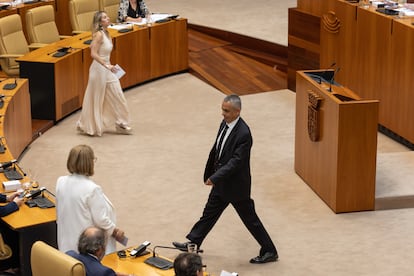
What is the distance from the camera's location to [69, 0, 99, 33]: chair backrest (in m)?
12.6

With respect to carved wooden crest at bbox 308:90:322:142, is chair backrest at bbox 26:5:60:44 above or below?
above

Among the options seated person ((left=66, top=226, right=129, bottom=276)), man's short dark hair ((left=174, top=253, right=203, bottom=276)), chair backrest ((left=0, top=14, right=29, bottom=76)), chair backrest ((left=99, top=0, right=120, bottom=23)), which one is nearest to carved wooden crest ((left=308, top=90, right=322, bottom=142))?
seated person ((left=66, top=226, right=129, bottom=276))

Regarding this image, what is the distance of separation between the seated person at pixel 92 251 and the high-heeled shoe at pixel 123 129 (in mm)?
5316

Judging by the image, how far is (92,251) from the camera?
4.94m

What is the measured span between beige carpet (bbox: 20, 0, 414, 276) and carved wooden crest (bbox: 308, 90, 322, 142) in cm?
57

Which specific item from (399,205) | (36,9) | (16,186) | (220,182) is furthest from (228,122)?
(36,9)

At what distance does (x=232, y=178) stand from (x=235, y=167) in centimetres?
14

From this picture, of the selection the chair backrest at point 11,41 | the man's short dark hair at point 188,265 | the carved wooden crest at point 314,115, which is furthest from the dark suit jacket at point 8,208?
the chair backrest at point 11,41

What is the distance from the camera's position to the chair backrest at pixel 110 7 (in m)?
13.1

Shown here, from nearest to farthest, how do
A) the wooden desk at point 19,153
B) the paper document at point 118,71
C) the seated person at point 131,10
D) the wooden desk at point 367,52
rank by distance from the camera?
the wooden desk at point 19,153
the wooden desk at point 367,52
the paper document at point 118,71
the seated person at point 131,10

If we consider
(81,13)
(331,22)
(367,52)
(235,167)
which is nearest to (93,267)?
(235,167)

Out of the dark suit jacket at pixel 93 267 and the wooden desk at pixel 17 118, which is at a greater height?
the dark suit jacket at pixel 93 267

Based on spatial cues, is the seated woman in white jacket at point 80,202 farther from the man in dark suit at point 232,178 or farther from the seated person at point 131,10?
the seated person at point 131,10

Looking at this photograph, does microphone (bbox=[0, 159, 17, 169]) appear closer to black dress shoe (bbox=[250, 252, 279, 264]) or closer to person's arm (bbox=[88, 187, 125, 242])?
person's arm (bbox=[88, 187, 125, 242])
